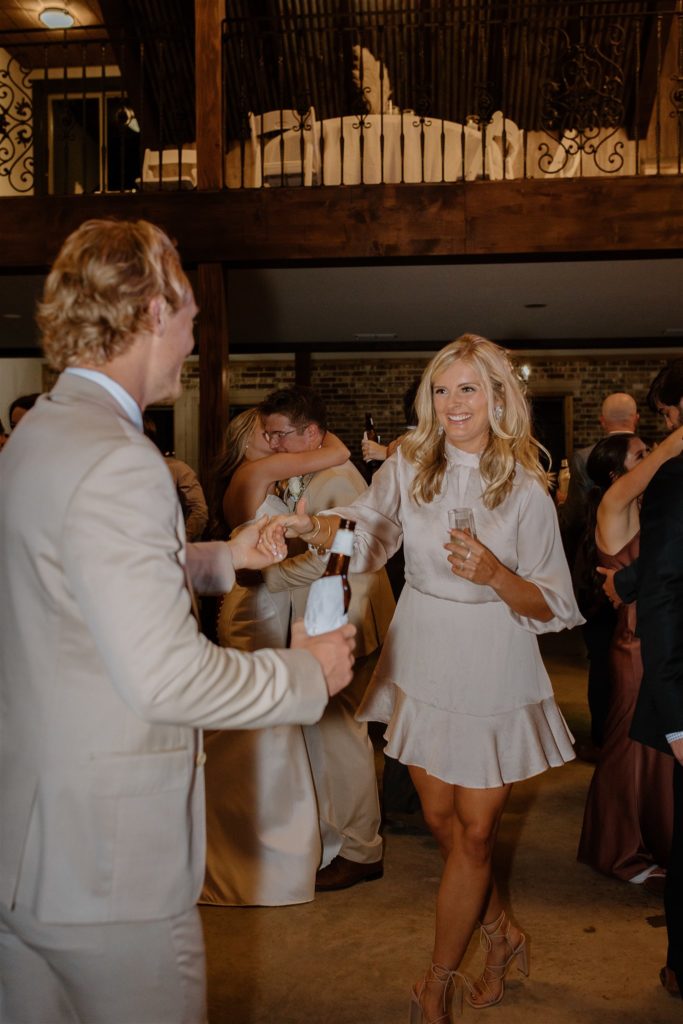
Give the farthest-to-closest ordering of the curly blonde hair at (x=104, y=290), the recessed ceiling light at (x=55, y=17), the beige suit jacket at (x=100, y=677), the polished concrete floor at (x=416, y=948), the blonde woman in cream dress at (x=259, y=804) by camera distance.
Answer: the recessed ceiling light at (x=55, y=17) < the blonde woman in cream dress at (x=259, y=804) < the polished concrete floor at (x=416, y=948) < the curly blonde hair at (x=104, y=290) < the beige suit jacket at (x=100, y=677)

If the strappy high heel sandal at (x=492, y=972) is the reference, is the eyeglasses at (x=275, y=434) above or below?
above

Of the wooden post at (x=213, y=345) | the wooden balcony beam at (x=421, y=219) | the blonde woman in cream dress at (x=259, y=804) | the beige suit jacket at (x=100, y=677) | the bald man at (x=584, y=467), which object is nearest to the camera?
the beige suit jacket at (x=100, y=677)

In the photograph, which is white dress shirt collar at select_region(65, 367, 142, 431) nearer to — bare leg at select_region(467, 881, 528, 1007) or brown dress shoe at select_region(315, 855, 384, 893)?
bare leg at select_region(467, 881, 528, 1007)

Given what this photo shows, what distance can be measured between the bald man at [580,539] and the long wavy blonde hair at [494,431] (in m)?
2.24

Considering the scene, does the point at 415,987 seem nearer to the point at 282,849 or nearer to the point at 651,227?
the point at 282,849

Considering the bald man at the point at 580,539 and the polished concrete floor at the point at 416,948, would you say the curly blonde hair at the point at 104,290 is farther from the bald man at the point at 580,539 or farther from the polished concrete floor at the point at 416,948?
the bald man at the point at 580,539

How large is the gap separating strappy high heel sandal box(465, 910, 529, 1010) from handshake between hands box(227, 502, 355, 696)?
1225mm

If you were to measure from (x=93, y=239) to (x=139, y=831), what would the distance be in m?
0.81

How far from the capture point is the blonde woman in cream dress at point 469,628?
2.30 meters

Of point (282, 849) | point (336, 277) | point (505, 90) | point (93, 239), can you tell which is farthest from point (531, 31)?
point (93, 239)

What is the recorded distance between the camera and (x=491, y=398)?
240cm

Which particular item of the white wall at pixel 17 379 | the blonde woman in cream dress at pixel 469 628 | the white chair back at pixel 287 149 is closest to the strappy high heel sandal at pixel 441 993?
the blonde woman in cream dress at pixel 469 628

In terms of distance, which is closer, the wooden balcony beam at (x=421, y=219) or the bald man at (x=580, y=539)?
the bald man at (x=580, y=539)

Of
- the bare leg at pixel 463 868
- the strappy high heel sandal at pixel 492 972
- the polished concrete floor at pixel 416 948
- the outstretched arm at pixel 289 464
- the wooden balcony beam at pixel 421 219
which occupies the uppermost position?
the wooden balcony beam at pixel 421 219
